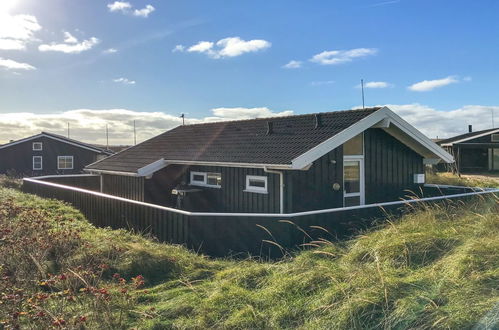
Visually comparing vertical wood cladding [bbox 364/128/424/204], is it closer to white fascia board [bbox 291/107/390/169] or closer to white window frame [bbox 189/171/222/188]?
white fascia board [bbox 291/107/390/169]

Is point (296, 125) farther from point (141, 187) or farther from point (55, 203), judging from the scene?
point (55, 203)

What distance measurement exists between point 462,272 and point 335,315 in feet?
5.54

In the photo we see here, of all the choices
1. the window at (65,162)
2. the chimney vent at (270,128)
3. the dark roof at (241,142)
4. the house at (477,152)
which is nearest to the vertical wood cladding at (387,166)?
the dark roof at (241,142)

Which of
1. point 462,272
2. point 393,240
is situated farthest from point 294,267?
point 462,272

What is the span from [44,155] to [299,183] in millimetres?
34069

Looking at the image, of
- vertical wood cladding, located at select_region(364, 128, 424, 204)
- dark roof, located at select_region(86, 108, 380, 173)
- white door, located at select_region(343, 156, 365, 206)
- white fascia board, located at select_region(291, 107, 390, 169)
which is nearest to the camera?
white fascia board, located at select_region(291, 107, 390, 169)

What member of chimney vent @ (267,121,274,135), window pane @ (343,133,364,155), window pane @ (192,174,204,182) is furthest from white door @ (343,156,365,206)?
window pane @ (192,174,204,182)

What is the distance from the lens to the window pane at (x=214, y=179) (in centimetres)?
1284

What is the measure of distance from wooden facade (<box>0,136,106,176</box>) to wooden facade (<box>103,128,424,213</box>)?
2641cm

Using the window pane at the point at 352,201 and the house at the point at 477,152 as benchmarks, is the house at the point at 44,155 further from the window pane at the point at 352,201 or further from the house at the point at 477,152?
the house at the point at 477,152

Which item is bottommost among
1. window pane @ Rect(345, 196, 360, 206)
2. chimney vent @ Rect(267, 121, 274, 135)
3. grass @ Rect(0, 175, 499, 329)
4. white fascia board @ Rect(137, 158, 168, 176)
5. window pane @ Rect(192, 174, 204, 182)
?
grass @ Rect(0, 175, 499, 329)

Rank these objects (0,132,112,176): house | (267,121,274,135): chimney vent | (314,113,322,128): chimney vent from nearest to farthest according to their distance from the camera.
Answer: (314,113,322,128): chimney vent < (267,121,274,135): chimney vent < (0,132,112,176): house

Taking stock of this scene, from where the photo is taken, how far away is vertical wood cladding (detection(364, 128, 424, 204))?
1234 centimetres

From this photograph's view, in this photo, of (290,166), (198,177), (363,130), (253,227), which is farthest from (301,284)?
(198,177)
